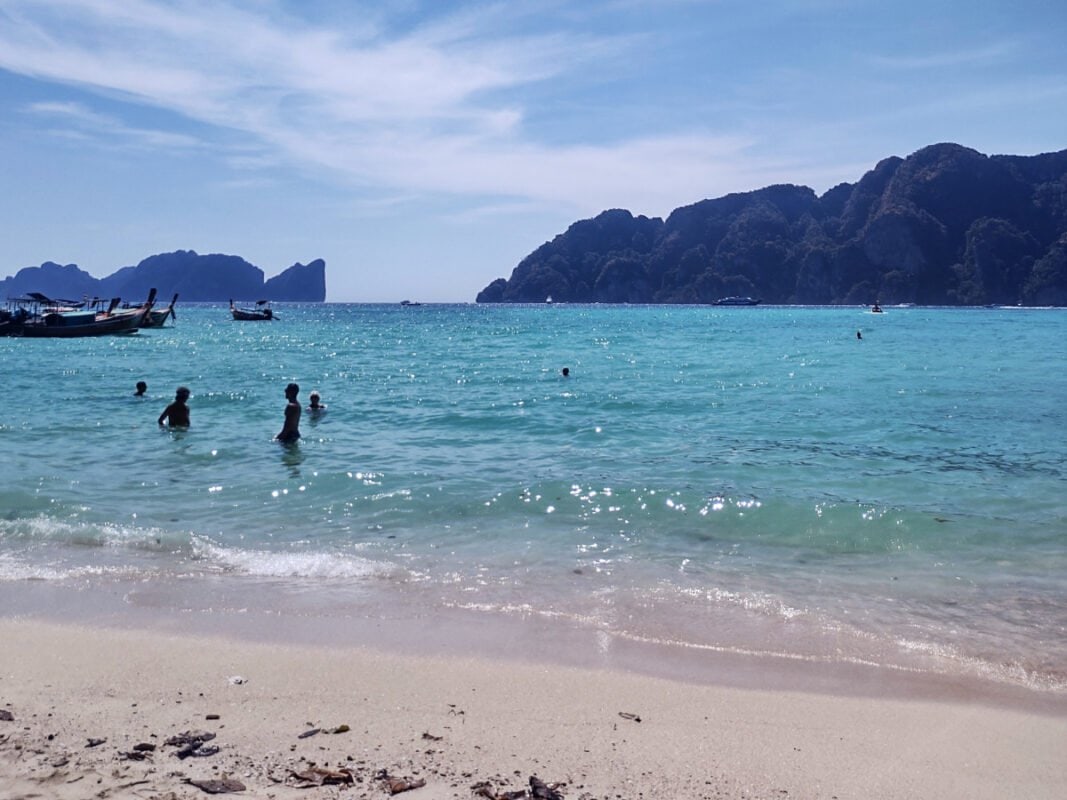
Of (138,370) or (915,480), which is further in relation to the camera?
(138,370)

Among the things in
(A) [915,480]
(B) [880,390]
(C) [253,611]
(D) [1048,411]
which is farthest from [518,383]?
(C) [253,611]

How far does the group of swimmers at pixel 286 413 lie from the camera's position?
14.9 m

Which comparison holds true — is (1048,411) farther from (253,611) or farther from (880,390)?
(253,611)

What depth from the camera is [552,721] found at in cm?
475

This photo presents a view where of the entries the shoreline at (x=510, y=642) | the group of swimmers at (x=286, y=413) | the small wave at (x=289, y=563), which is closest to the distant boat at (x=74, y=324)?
the group of swimmers at (x=286, y=413)

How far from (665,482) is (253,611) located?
6.50 meters

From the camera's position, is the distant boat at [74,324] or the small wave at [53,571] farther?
the distant boat at [74,324]

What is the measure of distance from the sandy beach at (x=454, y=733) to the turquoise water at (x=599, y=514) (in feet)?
3.18

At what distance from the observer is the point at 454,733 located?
4.57m

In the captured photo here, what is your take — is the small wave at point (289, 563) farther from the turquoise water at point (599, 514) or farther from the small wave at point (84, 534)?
the small wave at point (84, 534)

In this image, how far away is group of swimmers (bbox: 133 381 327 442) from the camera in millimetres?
14867

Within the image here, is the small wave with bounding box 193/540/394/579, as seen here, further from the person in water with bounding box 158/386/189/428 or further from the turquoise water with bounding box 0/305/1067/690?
the person in water with bounding box 158/386/189/428

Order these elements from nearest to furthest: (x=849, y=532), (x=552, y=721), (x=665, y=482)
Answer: (x=552, y=721) < (x=849, y=532) < (x=665, y=482)

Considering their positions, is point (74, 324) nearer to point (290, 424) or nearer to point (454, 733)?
point (290, 424)
